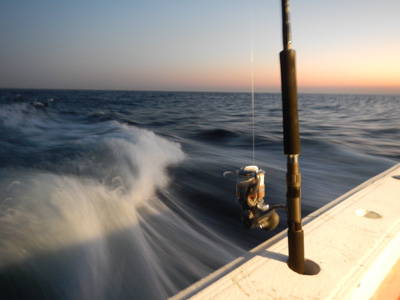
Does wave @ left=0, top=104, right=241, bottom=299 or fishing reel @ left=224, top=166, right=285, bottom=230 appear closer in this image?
fishing reel @ left=224, top=166, right=285, bottom=230

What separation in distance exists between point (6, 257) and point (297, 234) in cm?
304

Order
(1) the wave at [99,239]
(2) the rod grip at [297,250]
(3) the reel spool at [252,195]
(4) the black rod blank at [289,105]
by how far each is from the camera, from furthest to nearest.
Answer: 1. (1) the wave at [99,239]
2. (3) the reel spool at [252,195]
3. (2) the rod grip at [297,250]
4. (4) the black rod blank at [289,105]

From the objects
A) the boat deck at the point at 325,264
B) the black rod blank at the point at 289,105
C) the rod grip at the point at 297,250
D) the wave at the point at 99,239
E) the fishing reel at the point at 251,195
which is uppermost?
the black rod blank at the point at 289,105

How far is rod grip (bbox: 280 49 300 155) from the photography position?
1.30m

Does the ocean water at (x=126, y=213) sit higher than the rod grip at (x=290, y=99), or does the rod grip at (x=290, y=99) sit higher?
the rod grip at (x=290, y=99)

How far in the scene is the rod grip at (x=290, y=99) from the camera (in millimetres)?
1302

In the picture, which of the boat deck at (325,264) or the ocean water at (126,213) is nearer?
the boat deck at (325,264)

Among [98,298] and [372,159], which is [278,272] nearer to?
[98,298]

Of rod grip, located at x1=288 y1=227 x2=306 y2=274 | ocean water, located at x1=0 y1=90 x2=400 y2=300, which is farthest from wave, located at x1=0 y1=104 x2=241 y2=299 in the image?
rod grip, located at x1=288 y1=227 x2=306 y2=274

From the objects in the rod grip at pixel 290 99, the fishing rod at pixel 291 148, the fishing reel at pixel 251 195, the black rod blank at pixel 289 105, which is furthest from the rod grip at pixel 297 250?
the rod grip at pixel 290 99

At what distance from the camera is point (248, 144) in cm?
1090

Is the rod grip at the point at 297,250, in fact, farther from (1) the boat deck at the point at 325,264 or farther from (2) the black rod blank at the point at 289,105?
(2) the black rod blank at the point at 289,105

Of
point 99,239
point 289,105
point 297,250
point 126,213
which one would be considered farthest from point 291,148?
point 126,213

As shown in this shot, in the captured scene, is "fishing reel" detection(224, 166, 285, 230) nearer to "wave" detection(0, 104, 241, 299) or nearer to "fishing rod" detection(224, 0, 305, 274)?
"fishing rod" detection(224, 0, 305, 274)
